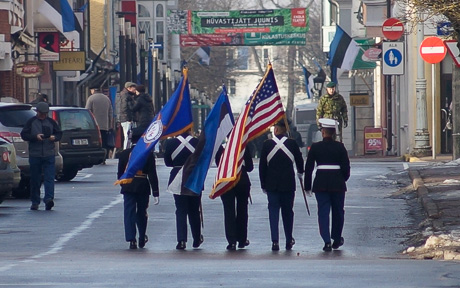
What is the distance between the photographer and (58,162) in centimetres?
2484

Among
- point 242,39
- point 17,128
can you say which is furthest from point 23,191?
point 242,39

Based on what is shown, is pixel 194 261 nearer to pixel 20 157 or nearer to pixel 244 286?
pixel 244 286

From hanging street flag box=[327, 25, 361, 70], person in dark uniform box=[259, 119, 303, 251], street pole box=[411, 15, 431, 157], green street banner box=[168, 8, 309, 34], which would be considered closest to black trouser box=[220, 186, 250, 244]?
person in dark uniform box=[259, 119, 303, 251]

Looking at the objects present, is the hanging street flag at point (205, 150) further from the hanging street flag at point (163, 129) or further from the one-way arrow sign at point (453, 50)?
the one-way arrow sign at point (453, 50)

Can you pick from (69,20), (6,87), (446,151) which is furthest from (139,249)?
(69,20)

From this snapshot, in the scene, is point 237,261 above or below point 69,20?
below

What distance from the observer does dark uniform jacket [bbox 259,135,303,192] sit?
16.1 m

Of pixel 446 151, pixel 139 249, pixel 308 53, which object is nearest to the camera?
pixel 139 249

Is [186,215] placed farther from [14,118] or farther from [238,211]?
[14,118]

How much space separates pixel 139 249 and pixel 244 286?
4.93 meters

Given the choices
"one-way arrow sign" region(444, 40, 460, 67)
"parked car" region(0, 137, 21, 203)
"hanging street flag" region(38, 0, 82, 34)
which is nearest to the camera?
"parked car" region(0, 137, 21, 203)

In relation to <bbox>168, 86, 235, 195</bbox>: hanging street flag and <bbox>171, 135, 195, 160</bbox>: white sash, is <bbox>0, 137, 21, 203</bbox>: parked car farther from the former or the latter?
<bbox>171, 135, 195, 160</bbox>: white sash

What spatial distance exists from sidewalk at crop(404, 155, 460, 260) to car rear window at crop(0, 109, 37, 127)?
659 cm

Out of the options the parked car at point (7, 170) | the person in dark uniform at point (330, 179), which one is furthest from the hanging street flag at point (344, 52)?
the person in dark uniform at point (330, 179)
